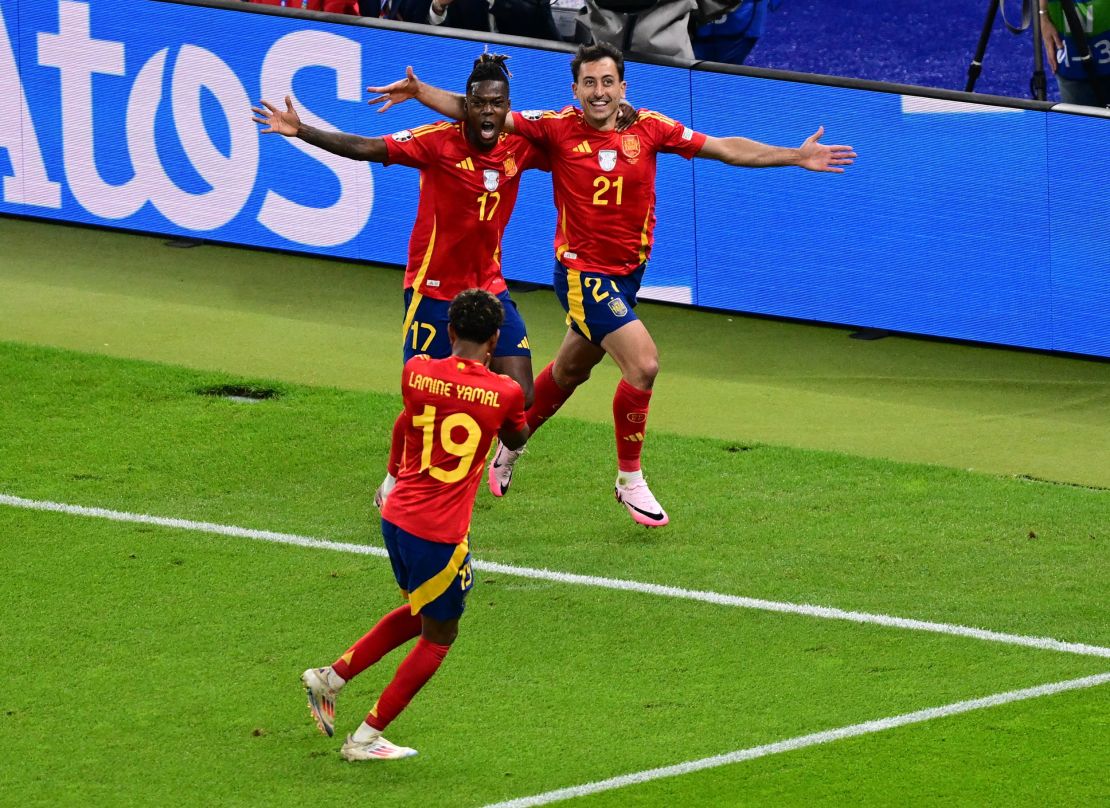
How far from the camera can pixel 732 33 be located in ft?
47.2

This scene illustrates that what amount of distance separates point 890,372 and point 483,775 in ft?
19.8

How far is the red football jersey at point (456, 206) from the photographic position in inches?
372

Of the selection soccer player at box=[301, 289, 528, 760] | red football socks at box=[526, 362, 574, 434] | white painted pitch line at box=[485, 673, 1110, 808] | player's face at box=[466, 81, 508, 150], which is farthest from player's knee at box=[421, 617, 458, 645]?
red football socks at box=[526, 362, 574, 434]

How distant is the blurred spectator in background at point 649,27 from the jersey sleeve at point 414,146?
427 centimetres

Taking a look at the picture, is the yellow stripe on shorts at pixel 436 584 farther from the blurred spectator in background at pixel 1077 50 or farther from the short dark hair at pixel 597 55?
the blurred spectator in background at pixel 1077 50

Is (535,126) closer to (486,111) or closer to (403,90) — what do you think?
(486,111)

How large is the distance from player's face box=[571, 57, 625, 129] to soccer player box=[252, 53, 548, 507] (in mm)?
385

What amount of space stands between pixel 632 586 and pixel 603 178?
2.06 meters

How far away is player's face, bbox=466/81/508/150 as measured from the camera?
9.23 metres

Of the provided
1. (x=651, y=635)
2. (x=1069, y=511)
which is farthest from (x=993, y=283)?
(x=651, y=635)

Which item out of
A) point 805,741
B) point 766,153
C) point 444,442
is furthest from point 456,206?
point 805,741

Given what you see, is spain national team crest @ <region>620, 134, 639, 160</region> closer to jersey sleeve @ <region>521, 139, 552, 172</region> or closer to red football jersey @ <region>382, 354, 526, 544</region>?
jersey sleeve @ <region>521, 139, 552, 172</region>

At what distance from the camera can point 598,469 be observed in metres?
10.6

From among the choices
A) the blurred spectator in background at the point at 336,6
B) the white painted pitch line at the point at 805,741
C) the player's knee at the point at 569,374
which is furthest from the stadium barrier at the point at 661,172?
the white painted pitch line at the point at 805,741
